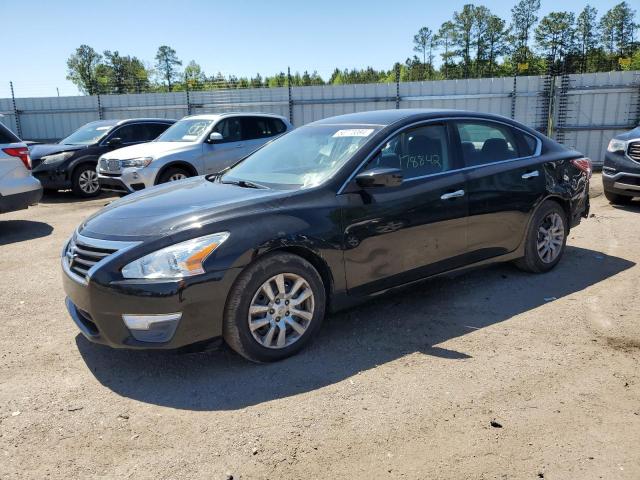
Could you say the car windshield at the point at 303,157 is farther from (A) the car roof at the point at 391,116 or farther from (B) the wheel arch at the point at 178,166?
(B) the wheel arch at the point at 178,166

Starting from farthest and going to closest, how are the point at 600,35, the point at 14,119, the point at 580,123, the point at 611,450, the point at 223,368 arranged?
the point at 600,35
the point at 14,119
the point at 580,123
the point at 223,368
the point at 611,450

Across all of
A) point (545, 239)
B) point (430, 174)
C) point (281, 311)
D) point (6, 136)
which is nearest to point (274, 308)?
point (281, 311)

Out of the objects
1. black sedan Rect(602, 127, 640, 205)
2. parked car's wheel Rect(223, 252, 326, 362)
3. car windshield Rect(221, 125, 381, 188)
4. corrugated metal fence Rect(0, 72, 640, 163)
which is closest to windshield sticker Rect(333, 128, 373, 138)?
car windshield Rect(221, 125, 381, 188)

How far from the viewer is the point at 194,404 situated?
126 inches

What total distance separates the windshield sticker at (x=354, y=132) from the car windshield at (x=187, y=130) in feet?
19.8

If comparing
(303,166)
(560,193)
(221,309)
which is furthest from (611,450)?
(560,193)

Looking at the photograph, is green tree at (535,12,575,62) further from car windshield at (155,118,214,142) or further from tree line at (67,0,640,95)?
car windshield at (155,118,214,142)

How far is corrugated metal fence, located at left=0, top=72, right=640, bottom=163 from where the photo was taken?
48.4 ft

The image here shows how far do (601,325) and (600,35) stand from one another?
83976 mm

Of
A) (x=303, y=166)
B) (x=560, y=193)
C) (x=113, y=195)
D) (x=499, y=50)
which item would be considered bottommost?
(x=113, y=195)

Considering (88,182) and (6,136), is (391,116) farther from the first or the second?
(88,182)

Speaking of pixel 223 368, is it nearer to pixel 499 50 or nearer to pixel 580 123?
pixel 580 123

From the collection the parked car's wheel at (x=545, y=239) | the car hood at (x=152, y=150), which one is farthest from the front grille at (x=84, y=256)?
the car hood at (x=152, y=150)

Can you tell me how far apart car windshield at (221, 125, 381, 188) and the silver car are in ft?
15.8
